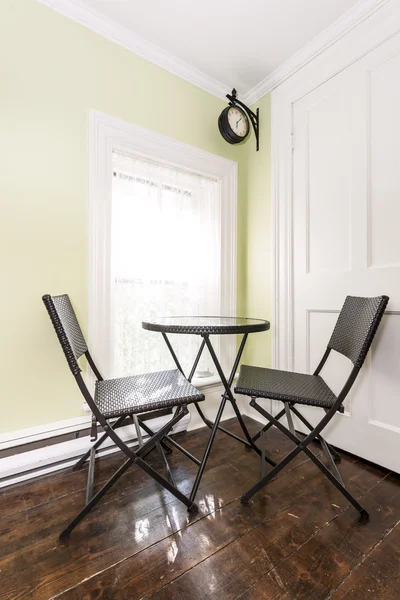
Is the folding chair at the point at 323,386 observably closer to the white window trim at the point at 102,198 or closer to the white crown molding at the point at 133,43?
the white window trim at the point at 102,198

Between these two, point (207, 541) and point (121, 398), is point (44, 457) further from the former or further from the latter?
point (207, 541)

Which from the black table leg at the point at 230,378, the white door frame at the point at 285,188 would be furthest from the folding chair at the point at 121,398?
the white door frame at the point at 285,188

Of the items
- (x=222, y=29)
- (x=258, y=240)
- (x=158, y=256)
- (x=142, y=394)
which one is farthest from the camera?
(x=258, y=240)

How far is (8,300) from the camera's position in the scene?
4.83ft

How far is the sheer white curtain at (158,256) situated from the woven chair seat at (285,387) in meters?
0.68

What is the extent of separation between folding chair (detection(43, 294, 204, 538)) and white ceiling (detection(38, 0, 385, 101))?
172cm

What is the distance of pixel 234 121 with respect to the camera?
2184 mm

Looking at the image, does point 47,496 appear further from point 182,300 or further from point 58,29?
point 58,29

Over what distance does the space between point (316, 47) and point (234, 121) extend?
0.65 metres

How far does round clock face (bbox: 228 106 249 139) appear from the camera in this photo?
2164 millimetres

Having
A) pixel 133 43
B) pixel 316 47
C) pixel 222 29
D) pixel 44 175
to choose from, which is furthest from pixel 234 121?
pixel 44 175

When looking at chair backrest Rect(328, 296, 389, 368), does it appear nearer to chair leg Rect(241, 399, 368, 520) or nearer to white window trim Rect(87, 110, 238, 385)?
chair leg Rect(241, 399, 368, 520)

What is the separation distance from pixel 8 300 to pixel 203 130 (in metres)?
1.80

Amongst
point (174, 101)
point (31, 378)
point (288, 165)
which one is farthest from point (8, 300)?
point (288, 165)
